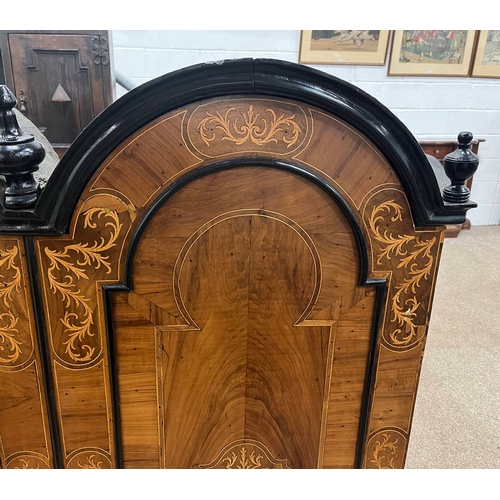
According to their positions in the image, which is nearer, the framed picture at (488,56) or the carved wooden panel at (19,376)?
the carved wooden panel at (19,376)

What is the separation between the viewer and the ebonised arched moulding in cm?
82

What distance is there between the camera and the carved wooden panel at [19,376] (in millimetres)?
889

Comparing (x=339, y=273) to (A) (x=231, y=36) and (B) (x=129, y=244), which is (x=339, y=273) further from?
(A) (x=231, y=36)

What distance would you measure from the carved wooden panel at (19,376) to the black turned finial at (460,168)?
31.0 inches

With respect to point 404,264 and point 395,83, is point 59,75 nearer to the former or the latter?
point 404,264

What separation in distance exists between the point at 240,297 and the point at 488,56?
9.95 ft

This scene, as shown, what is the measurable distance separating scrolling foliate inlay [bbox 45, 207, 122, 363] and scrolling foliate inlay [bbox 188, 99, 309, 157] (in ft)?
0.70

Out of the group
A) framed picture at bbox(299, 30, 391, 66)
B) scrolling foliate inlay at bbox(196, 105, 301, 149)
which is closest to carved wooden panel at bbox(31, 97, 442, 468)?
scrolling foliate inlay at bbox(196, 105, 301, 149)

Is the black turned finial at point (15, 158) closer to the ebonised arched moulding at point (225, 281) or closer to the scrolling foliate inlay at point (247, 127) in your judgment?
the ebonised arched moulding at point (225, 281)

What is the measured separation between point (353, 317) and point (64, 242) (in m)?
0.57

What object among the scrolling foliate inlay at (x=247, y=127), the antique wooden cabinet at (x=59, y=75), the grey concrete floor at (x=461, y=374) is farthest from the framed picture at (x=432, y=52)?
the scrolling foliate inlay at (x=247, y=127)

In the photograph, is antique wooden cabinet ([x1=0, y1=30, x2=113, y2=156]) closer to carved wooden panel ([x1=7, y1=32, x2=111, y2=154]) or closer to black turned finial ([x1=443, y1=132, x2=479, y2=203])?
carved wooden panel ([x1=7, y1=32, x2=111, y2=154])

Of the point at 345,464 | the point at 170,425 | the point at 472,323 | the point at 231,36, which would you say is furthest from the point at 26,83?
the point at 472,323

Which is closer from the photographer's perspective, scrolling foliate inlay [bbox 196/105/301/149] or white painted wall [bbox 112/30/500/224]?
scrolling foliate inlay [bbox 196/105/301/149]
